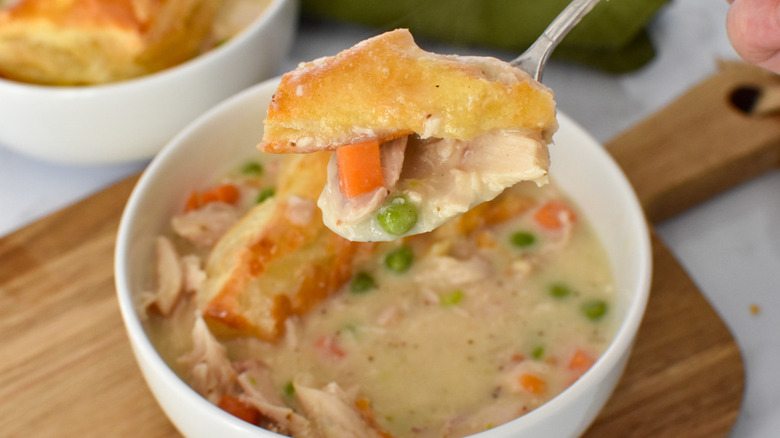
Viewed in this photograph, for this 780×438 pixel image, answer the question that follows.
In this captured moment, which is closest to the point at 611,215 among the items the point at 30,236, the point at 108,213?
the point at 108,213

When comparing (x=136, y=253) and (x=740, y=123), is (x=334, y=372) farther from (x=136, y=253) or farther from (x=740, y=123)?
(x=740, y=123)

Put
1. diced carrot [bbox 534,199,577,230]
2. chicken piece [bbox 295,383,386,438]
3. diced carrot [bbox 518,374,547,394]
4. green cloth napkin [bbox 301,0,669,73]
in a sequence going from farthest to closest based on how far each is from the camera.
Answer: green cloth napkin [bbox 301,0,669,73], diced carrot [bbox 534,199,577,230], diced carrot [bbox 518,374,547,394], chicken piece [bbox 295,383,386,438]

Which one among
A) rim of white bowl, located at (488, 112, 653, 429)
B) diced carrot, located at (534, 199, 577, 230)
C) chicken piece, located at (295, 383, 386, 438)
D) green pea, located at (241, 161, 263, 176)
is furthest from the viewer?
green pea, located at (241, 161, 263, 176)

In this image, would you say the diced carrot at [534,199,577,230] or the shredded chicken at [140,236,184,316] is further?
the diced carrot at [534,199,577,230]

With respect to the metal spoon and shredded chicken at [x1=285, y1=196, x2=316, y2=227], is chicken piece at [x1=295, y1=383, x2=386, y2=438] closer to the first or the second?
shredded chicken at [x1=285, y1=196, x2=316, y2=227]

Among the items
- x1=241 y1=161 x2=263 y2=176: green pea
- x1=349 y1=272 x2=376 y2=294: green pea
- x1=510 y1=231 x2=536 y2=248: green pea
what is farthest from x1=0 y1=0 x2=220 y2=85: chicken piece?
x1=510 y1=231 x2=536 y2=248: green pea

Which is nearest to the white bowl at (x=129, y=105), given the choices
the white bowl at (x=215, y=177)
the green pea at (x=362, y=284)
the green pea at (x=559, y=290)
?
the white bowl at (x=215, y=177)

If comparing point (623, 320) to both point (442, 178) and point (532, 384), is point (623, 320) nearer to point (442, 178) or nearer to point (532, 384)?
point (532, 384)

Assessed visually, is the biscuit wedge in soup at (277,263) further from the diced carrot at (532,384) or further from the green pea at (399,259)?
the diced carrot at (532,384)
